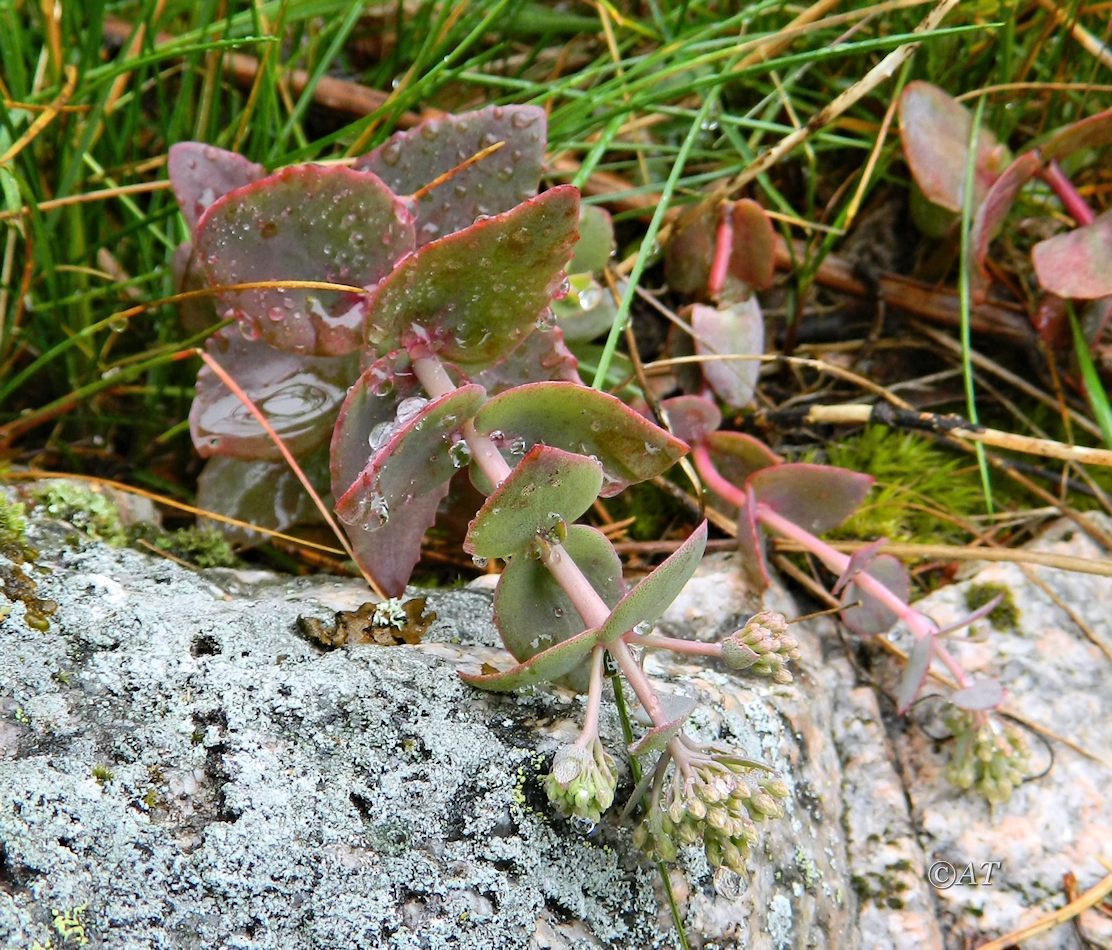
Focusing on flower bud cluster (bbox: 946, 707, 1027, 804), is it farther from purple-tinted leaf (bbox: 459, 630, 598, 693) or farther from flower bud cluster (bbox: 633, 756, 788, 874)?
purple-tinted leaf (bbox: 459, 630, 598, 693)

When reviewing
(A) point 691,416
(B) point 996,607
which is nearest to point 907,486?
(B) point 996,607

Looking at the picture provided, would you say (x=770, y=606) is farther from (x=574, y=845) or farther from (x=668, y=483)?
(x=574, y=845)

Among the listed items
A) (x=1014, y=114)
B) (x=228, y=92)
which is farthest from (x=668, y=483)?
(x=228, y=92)

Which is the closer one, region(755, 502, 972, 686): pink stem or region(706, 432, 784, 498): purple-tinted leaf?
region(755, 502, 972, 686): pink stem

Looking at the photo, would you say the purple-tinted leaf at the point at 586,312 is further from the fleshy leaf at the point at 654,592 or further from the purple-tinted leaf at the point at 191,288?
the fleshy leaf at the point at 654,592

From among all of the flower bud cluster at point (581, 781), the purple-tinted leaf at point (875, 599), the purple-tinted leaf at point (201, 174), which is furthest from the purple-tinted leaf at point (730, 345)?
the flower bud cluster at point (581, 781)

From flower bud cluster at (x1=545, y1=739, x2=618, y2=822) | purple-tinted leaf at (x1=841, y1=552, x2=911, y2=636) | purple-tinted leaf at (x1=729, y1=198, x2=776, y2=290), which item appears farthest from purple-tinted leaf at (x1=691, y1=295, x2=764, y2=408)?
flower bud cluster at (x1=545, y1=739, x2=618, y2=822)
